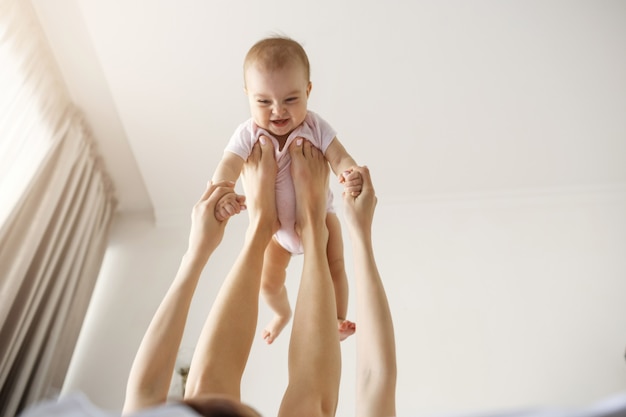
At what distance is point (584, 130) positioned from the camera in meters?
2.90

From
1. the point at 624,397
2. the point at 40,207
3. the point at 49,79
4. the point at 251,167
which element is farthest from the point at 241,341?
the point at 49,79

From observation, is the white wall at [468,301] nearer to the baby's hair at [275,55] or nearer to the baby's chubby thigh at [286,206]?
the baby's chubby thigh at [286,206]

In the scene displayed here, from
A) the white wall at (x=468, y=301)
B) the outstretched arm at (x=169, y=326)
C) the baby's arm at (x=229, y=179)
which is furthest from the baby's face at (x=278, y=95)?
the white wall at (x=468, y=301)

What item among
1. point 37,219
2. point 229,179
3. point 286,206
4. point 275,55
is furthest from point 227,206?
point 37,219

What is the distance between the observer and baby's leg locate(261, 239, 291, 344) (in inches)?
70.5

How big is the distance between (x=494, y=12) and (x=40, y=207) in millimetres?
2132

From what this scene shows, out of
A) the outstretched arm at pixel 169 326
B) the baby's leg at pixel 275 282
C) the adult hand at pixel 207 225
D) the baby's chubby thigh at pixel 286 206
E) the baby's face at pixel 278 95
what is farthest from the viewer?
the baby's leg at pixel 275 282

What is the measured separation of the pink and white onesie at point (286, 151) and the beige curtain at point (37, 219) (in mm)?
1162

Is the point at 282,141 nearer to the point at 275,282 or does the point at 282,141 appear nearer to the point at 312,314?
the point at 275,282

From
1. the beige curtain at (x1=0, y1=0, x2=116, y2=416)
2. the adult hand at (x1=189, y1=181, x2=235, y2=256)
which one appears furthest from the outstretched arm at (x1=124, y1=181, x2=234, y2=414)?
the beige curtain at (x1=0, y1=0, x2=116, y2=416)

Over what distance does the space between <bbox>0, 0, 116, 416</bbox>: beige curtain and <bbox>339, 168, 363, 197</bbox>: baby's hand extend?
1.52 meters

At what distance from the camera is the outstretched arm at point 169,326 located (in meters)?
1.06

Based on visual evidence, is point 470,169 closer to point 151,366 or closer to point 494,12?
point 494,12

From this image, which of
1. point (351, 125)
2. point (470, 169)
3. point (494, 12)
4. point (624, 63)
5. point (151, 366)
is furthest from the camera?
point (470, 169)
